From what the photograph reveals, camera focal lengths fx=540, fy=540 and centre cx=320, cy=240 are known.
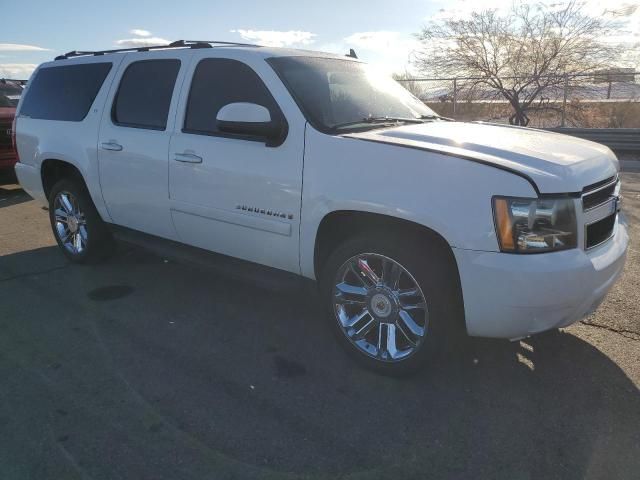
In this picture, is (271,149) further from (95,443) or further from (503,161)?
(95,443)

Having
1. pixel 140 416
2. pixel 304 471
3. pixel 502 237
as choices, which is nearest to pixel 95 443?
pixel 140 416

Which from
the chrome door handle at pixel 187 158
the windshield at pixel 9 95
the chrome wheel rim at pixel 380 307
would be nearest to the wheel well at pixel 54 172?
the chrome door handle at pixel 187 158

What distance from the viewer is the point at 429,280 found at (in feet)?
9.67

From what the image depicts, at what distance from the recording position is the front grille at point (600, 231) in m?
2.87

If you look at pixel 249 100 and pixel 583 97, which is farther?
pixel 583 97

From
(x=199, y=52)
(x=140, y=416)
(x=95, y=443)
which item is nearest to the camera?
(x=95, y=443)

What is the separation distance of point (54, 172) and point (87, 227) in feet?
2.89

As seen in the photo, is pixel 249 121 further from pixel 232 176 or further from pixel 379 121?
pixel 379 121

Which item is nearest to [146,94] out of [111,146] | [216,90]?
[111,146]

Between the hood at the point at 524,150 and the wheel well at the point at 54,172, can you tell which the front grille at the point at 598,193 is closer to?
the hood at the point at 524,150

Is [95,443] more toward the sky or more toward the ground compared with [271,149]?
more toward the ground

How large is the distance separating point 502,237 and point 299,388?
4.73ft

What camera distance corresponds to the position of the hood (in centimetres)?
271

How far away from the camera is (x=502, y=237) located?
2.67 meters
